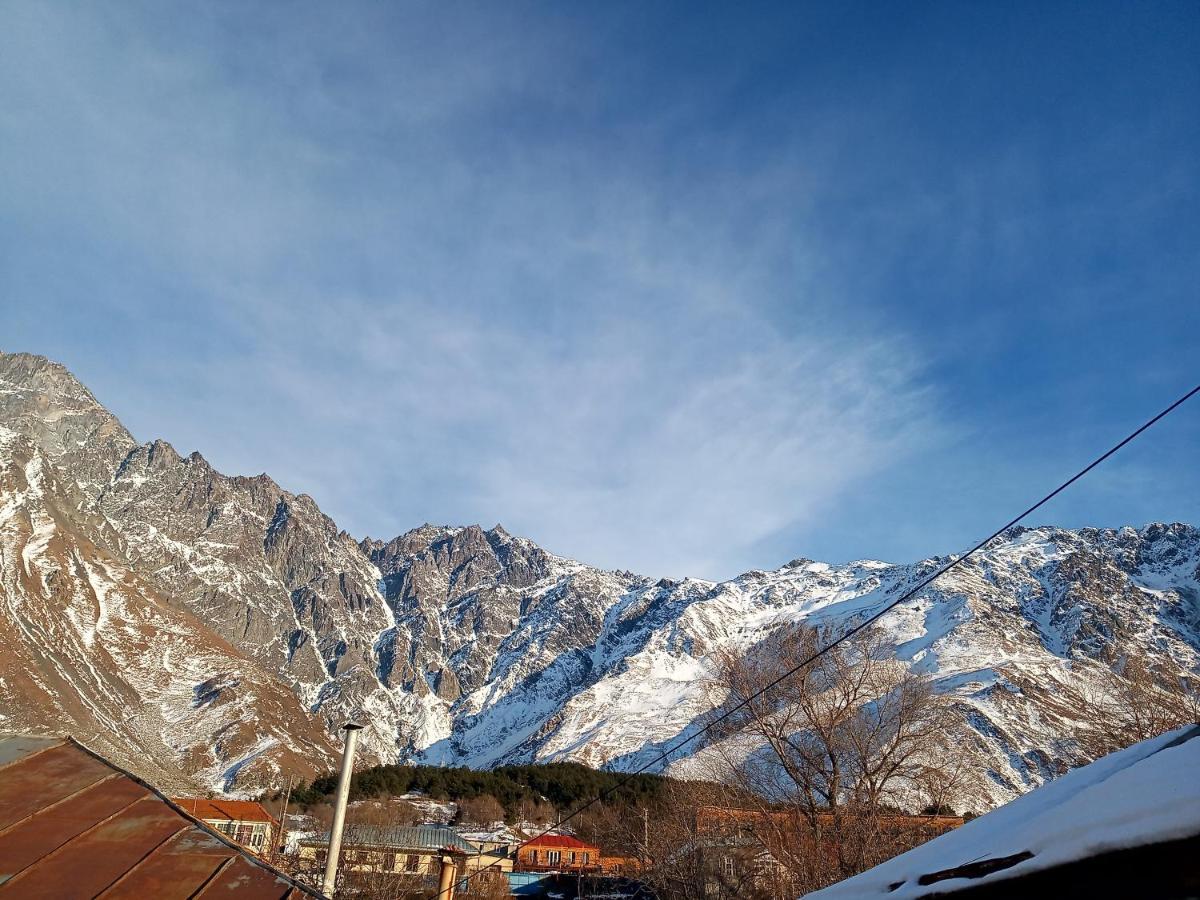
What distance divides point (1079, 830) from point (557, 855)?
71878 millimetres

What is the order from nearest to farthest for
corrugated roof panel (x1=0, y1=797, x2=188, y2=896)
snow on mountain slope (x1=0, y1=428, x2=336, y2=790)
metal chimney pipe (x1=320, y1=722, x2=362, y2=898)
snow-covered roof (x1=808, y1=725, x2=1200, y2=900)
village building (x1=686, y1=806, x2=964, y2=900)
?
1. snow-covered roof (x1=808, y1=725, x2=1200, y2=900)
2. corrugated roof panel (x1=0, y1=797, x2=188, y2=896)
3. metal chimney pipe (x1=320, y1=722, x2=362, y2=898)
4. village building (x1=686, y1=806, x2=964, y2=900)
5. snow on mountain slope (x1=0, y1=428, x2=336, y2=790)

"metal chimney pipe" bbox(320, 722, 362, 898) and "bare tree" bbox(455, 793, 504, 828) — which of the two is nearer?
"metal chimney pipe" bbox(320, 722, 362, 898)

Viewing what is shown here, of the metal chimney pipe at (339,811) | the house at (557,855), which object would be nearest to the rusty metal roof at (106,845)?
the metal chimney pipe at (339,811)

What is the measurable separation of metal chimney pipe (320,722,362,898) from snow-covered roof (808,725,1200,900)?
25.2ft

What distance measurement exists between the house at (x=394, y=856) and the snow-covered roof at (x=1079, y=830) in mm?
33641

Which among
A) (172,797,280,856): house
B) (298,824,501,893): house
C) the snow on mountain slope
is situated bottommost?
(298,824,501,893): house

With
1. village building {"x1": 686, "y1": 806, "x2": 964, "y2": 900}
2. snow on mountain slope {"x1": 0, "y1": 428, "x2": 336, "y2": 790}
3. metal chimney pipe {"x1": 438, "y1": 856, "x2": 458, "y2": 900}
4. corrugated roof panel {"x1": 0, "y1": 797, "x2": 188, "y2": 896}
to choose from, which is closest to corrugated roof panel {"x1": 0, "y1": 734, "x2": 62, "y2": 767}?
corrugated roof panel {"x1": 0, "y1": 797, "x2": 188, "y2": 896}

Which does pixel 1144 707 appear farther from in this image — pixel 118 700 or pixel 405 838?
pixel 118 700

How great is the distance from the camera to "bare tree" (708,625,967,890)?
800 inches

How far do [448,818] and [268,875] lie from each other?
89.8 m

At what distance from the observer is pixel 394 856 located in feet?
143

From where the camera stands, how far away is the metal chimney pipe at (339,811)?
1016cm

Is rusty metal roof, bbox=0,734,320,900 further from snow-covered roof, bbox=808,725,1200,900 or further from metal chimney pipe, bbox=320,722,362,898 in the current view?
metal chimney pipe, bbox=320,722,362,898

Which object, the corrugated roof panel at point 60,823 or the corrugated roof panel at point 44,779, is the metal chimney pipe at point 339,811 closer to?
the corrugated roof panel at point 44,779
